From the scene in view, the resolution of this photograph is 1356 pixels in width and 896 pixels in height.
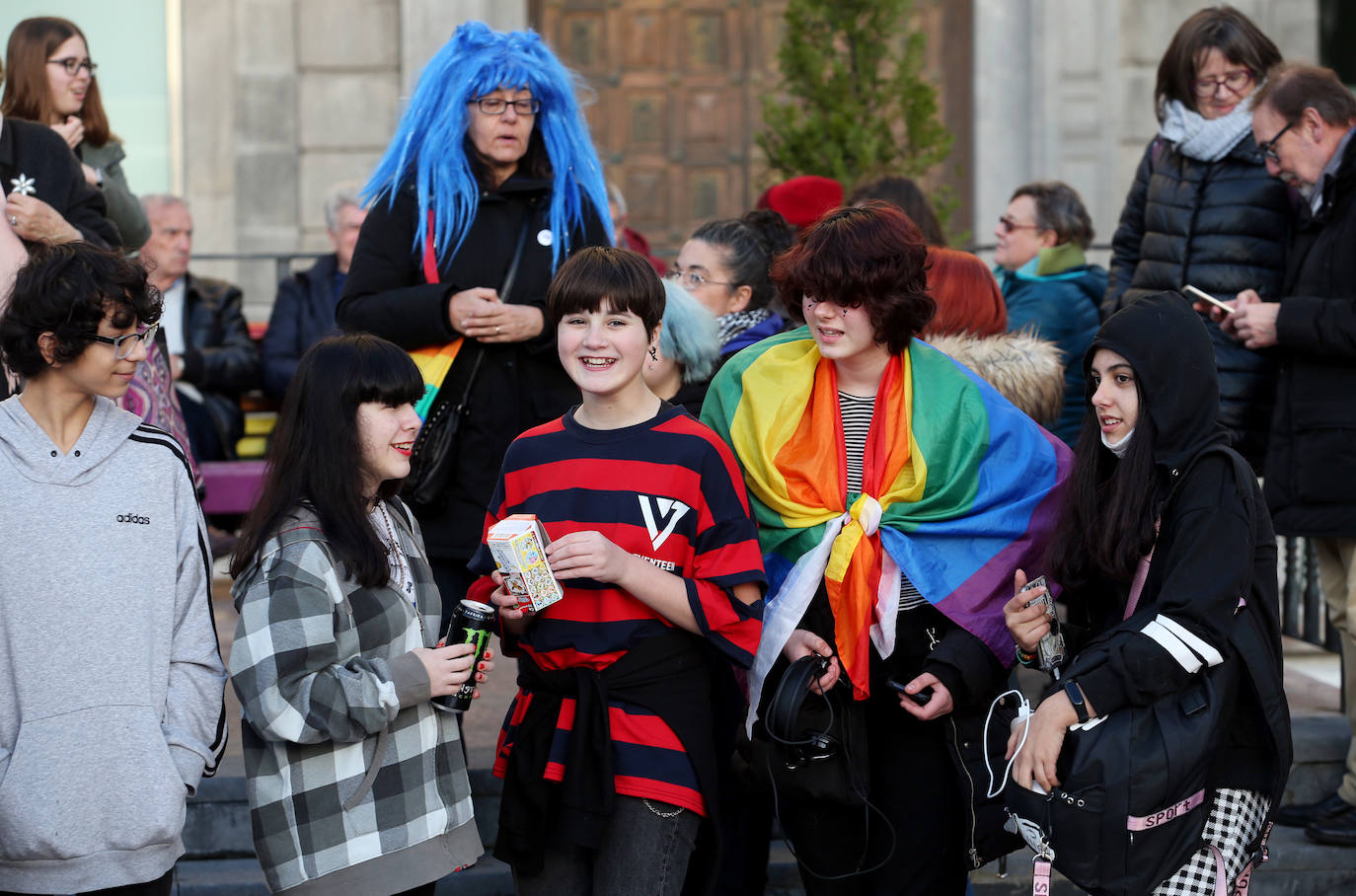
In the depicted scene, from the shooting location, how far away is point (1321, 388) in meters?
4.32

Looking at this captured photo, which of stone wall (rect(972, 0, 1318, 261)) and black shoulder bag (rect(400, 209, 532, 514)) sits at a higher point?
stone wall (rect(972, 0, 1318, 261))

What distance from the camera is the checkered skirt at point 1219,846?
3154 mm

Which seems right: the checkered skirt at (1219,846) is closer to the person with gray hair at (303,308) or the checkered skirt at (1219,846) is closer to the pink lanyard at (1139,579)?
the pink lanyard at (1139,579)

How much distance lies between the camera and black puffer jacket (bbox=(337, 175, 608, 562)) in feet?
13.0

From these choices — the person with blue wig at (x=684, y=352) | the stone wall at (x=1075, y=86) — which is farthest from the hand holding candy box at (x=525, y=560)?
the stone wall at (x=1075, y=86)

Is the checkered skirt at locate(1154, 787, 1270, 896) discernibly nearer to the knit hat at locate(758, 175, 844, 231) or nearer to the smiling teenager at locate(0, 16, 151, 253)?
the knit hat at locate(758, 175, 844, 231)

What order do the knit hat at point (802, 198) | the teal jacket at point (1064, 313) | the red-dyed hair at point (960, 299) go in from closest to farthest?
the red-dyed hair at point (960, 299) < the teal jacket at point (1064, 313) < the knit hat at point (802, 198)

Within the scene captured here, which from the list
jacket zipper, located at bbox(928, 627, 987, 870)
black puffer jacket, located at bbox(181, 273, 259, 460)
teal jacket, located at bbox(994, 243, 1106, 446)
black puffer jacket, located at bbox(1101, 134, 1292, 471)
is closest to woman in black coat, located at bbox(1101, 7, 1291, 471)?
black puffer jacket, located at bbox(1101, 134, 1292, 471)

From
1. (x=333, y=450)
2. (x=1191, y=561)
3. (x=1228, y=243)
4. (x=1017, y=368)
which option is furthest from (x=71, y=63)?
(x=1191, y=561)

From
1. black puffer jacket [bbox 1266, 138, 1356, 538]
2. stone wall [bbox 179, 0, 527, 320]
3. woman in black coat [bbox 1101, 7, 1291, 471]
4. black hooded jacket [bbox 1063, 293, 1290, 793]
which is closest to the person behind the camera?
black hooded jacket [bbox 1063, 293, 1290, 793]

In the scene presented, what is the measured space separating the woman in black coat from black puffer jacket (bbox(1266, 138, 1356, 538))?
0.24 meters

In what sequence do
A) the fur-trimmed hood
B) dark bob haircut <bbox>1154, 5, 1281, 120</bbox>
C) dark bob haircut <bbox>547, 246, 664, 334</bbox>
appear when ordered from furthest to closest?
dark bob haircut <bbox>1154, 5, 1281, 120</bbox> < the fur-trimmed hood < dark bob haircut <bbox>547, 246, 664, 334</bbox>

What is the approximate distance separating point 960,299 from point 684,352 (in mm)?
775

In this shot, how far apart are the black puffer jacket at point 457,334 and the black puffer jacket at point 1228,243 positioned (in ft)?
5.99
